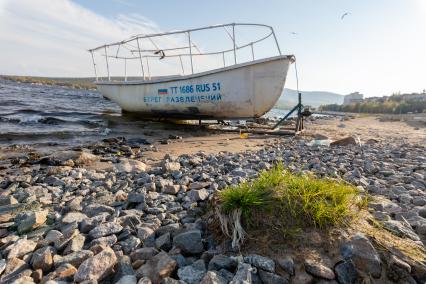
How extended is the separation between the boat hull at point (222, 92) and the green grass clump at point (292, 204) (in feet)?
25.6

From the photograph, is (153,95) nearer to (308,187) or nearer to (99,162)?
(99,162)

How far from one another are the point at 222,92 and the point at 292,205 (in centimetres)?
848

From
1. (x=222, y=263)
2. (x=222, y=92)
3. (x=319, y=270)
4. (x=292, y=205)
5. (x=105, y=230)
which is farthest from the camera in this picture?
(x=222, y=92)

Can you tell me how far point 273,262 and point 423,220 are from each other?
157 cm

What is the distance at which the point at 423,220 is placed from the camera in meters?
2.53

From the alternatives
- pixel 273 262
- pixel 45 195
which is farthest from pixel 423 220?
pixel 45 195

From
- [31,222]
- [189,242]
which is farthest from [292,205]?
[31,222]

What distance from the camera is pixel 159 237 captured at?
2334 millimetres

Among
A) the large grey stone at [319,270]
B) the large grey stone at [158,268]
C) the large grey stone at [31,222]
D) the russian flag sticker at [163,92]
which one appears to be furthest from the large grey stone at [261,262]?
the russian flag sticker at [163,92]

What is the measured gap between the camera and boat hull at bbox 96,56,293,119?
984cm

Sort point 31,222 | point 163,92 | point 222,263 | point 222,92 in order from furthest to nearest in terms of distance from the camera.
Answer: point 163,92, point 222,92, point 31,222, point 222,263

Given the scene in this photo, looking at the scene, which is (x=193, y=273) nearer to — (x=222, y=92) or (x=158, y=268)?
(x=158, y=268)

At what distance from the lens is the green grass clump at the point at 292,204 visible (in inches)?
85.8

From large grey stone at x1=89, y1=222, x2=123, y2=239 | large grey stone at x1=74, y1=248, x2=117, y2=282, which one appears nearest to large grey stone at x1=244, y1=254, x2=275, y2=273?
large grey stone at x1=74, y1=248, x2=117, y2=282
